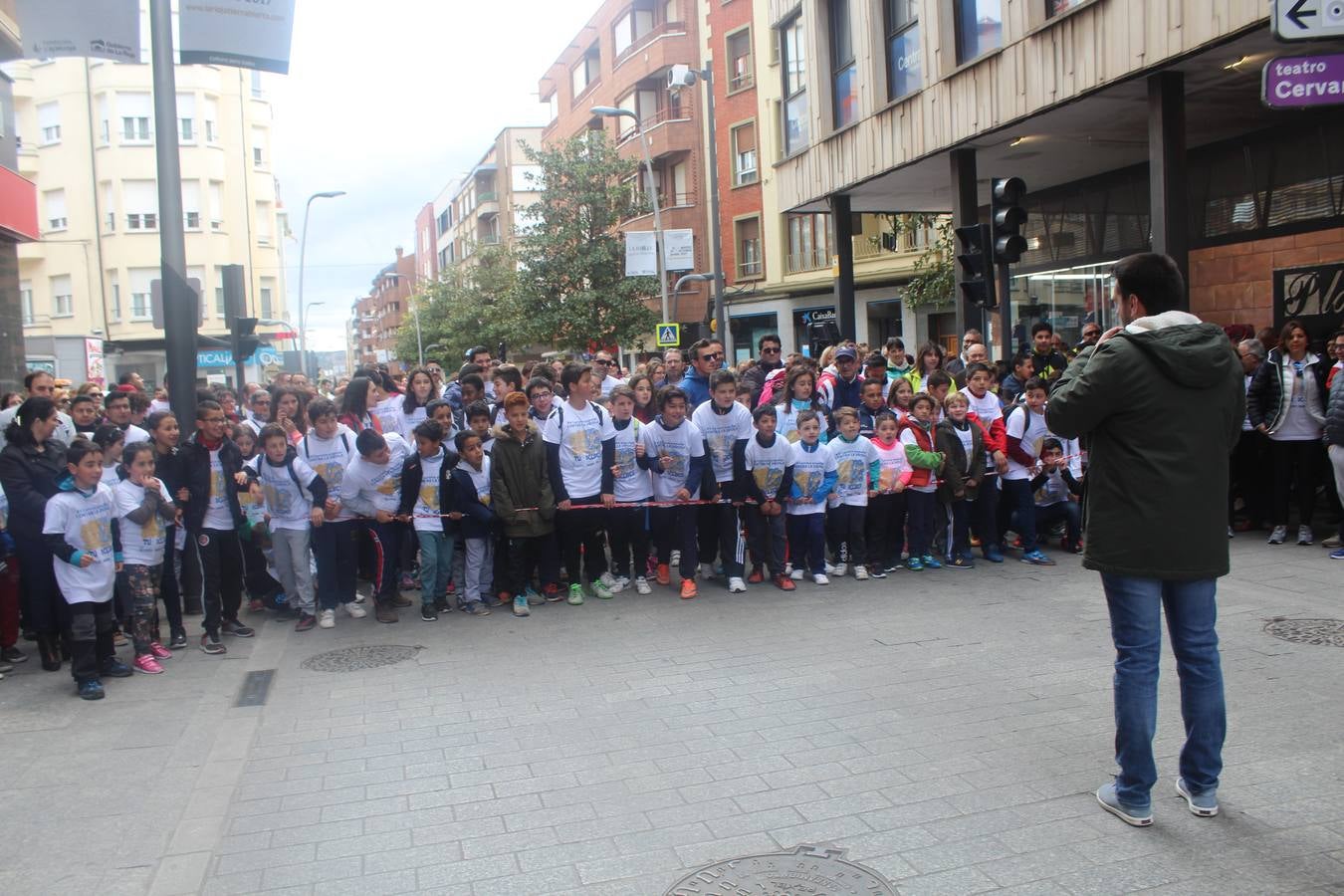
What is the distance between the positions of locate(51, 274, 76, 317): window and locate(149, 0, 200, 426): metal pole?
3742cm

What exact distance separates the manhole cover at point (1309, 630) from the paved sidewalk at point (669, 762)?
21 centimetres

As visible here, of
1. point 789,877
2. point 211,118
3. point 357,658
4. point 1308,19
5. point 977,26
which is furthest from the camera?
point 211,118

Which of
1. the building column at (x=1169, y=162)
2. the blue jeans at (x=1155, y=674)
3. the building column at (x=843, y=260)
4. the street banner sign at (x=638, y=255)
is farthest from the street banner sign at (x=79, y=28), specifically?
the street banner sign at (x=638, y=255)

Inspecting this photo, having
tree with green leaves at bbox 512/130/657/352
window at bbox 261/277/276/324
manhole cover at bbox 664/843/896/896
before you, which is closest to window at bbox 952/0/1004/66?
manhole cover at bbox 664/843/896/896

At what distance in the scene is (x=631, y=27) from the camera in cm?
4203

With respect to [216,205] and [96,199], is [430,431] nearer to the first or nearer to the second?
[96,199]

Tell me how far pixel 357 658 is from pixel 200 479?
6.87 ft

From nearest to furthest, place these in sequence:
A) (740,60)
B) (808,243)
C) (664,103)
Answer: (808,243) → (740,60) → (664,103)

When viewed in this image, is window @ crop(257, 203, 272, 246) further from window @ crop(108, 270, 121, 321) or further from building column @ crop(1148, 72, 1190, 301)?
building column @ crop(1148, 72, 1190, 301)

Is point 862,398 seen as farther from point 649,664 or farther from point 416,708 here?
point 416,708

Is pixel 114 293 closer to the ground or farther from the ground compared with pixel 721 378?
farther from the ground

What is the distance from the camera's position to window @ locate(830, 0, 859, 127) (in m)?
16.7

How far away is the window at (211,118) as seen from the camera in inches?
1729

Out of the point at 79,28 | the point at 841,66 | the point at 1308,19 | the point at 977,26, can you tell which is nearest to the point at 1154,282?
the point at 1308,19
